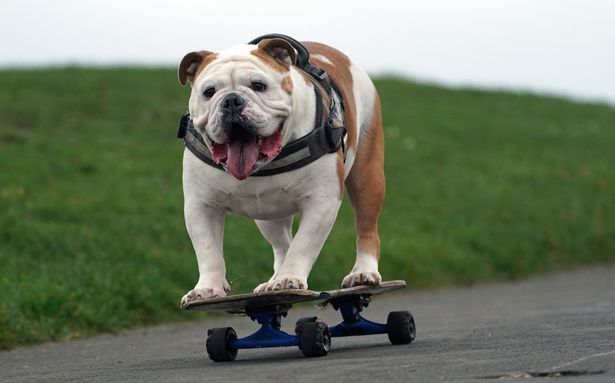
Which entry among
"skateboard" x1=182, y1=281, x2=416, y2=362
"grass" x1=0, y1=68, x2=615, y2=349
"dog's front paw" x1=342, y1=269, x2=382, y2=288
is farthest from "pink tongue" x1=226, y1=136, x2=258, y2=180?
"grass" x1=0, y1=68, x2=615, y2=349

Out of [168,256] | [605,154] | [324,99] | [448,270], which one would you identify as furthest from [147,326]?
[605,154]

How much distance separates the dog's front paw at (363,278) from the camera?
8.16m

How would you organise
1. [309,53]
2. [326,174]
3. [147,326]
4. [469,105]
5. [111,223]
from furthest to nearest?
[469,105], [111,223], [147,326], [309,53], [326,174]

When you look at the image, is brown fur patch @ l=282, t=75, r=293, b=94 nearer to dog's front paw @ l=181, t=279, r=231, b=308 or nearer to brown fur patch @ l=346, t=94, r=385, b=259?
dog's front paw @ l=181, t=279, r=231, b=308

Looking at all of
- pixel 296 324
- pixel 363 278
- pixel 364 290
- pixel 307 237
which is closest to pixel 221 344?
pixel 296 324

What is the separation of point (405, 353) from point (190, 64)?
6.68 feet

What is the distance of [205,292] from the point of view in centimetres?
723

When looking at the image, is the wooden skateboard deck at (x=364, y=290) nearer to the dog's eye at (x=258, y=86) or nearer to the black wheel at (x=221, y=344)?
the black wheel at (x=221, y=344)

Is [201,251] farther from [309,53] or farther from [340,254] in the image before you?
[340,254]

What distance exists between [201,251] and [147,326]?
4.50 metres

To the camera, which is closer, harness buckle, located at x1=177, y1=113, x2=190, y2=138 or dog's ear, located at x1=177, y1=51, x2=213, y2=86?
dog's ear, located at x1=177, y1=51, x2=213, y2=86

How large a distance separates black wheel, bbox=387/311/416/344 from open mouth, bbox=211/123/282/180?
1.70 metres

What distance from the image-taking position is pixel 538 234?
1934 centimetres

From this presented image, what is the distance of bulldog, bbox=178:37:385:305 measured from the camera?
689 cm
